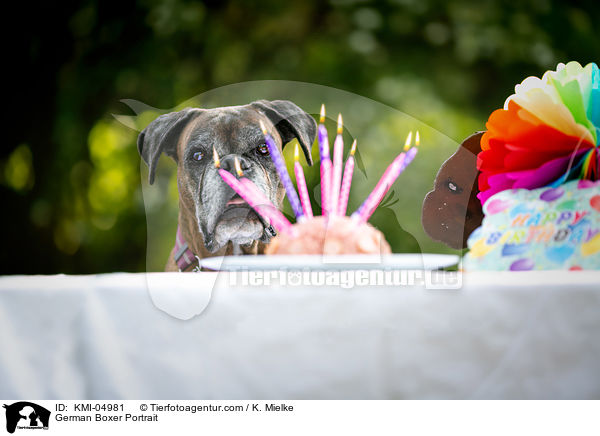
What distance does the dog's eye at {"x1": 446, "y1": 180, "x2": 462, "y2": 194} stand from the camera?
0.72 metres

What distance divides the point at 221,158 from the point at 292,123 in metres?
0.14

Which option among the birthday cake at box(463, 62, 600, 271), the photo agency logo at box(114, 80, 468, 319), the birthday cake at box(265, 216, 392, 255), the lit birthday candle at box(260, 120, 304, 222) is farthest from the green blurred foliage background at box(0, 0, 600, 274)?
the birthday cake at box(265, 216, 392, 255)

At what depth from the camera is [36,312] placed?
50cm

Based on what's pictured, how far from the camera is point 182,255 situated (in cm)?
88

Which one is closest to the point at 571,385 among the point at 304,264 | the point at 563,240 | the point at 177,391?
the point at 563,240

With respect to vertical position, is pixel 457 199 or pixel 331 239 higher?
pixel 457 199

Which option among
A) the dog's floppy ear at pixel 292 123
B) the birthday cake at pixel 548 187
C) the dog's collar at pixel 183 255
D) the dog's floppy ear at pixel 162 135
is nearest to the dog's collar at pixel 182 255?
the dog's collar at pixel 183 255

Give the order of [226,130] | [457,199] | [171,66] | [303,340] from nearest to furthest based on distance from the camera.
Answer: [303,340], [457,199], [226,130], [171,66]

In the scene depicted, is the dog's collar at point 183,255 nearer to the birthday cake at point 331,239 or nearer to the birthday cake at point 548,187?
the birthday cake at point 331,239

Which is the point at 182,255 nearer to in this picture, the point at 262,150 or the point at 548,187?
the point at 262,150

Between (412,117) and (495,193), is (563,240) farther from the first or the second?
(412,117)

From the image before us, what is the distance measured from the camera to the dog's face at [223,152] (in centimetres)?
78

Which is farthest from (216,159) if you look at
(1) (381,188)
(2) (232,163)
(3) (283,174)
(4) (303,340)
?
(4) (303,340)
